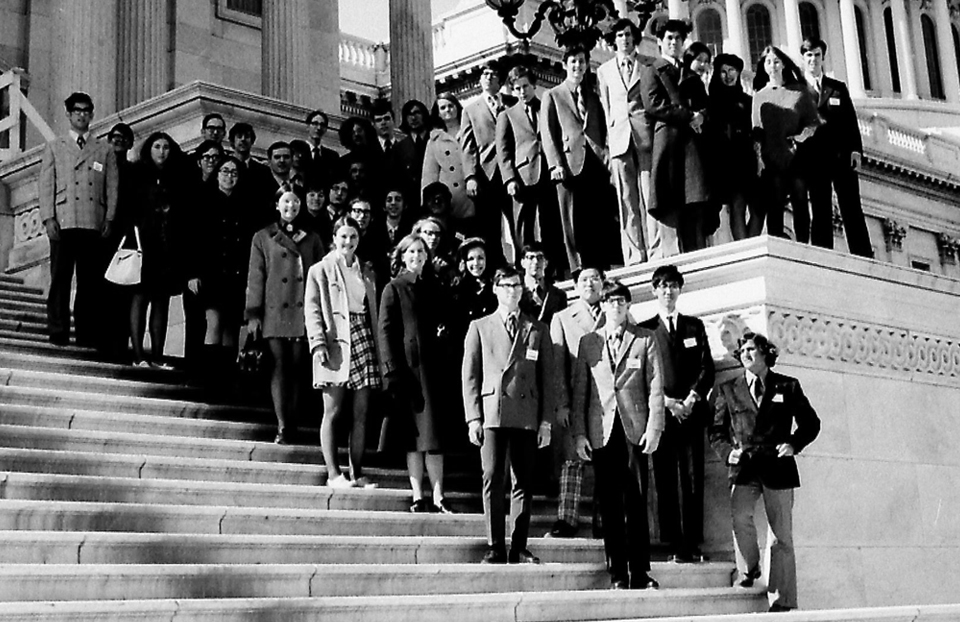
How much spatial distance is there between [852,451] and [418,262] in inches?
144

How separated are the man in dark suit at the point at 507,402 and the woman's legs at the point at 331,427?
100cm

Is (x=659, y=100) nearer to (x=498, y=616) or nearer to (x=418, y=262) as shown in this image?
(x=418, y=262)

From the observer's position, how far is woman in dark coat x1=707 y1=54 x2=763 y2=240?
1167 cm

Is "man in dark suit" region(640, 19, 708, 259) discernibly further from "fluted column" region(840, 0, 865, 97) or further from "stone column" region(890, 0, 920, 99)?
"stone column" region(890, 0, 920, 99)

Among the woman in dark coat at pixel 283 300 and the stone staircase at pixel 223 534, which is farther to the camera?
the woman in dark coat at pixel 283 300

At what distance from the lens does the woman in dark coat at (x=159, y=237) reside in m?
11.5

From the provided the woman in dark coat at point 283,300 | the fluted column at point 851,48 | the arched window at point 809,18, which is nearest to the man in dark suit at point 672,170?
the woman in dark coat at point 283,300

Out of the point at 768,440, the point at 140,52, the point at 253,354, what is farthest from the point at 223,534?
the point at 140,52

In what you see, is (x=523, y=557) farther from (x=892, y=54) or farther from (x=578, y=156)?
(x=892, y=54)

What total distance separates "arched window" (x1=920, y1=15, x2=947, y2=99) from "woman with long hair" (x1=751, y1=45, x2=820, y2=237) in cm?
6608

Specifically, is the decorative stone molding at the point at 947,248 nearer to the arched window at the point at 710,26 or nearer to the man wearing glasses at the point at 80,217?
the arched window at the point at 710,26

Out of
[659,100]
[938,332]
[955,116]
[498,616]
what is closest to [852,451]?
[938,332]

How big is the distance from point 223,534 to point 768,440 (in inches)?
144

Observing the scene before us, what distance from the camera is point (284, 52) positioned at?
2175cm
